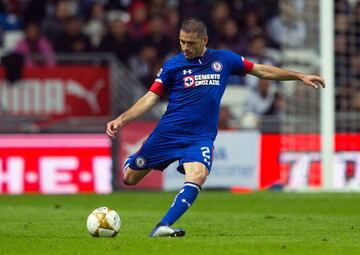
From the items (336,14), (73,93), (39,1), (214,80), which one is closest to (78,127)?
(73,93)

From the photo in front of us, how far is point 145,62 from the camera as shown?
21875 mm

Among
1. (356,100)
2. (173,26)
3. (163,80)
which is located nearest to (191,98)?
(163,80)

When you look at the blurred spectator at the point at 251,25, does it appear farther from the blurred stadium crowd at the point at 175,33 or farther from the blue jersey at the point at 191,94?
the blue jersey at the point at 191,94

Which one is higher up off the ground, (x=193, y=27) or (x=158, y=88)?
(x=193, y=27)

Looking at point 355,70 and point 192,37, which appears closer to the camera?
point 192,37

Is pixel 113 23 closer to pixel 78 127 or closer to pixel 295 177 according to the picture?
pixel 78 127

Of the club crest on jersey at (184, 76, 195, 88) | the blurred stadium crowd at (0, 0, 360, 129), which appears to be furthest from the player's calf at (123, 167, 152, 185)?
the blurred stadium crowd at (0, 0, 360, 129)

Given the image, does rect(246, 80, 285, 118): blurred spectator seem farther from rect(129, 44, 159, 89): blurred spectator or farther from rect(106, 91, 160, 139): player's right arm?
rect(106, 91, 160, 139): player's right arm

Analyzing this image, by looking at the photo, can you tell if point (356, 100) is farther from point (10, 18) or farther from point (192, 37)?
point (192, 37)

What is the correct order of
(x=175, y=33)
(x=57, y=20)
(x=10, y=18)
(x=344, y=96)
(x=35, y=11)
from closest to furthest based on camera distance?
1. (x=344, y=96)
2. (x=10, y=18)
3. (x=35, y=11)
4. (x=57, y=20)
5. (x=175, y=33)

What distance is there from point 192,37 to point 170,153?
1224 millimetres

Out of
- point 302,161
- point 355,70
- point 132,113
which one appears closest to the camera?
point 132,113

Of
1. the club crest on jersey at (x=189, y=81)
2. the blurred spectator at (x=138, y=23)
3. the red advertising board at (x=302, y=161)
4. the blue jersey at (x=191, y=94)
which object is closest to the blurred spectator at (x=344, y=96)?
the red advertising board at (x=302, y=161)

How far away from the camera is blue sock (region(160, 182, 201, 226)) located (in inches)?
392
